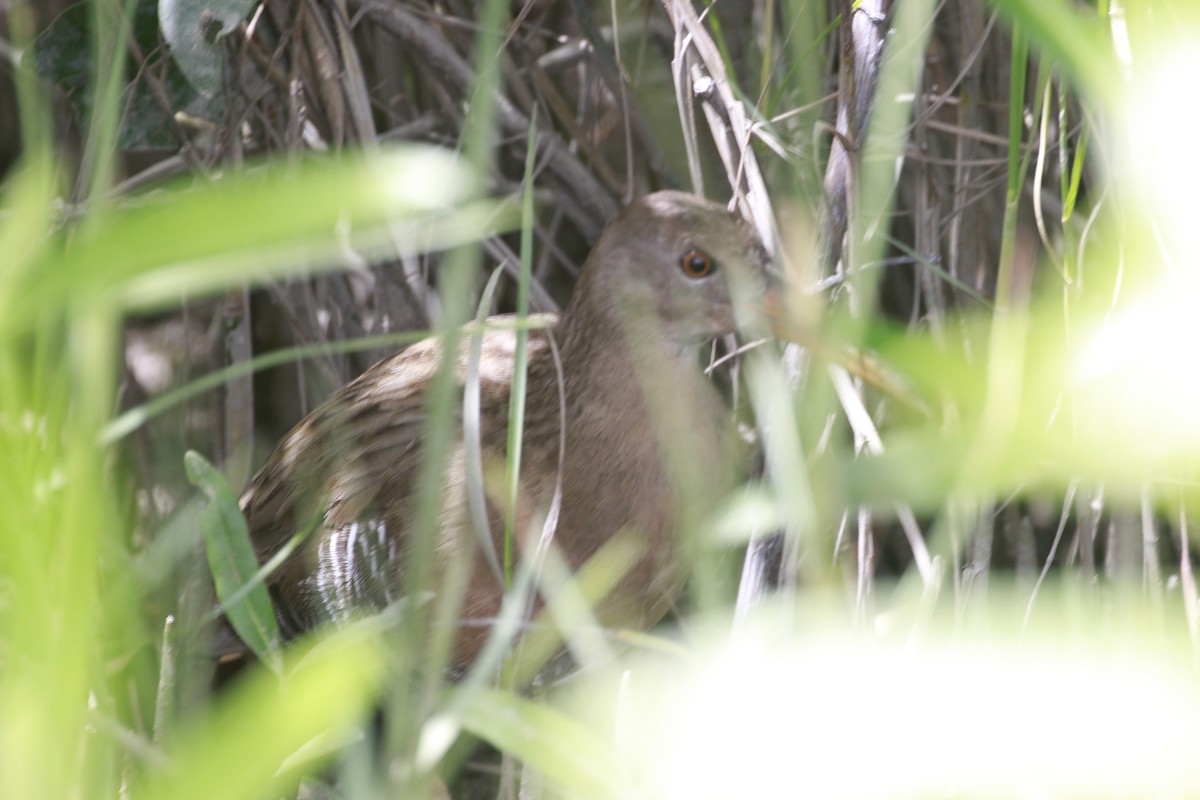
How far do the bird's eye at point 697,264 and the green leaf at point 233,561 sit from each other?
863mm

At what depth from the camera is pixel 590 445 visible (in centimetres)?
218

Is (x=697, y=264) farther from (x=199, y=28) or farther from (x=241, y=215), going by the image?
(x=241, y=215)

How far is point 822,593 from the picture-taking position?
1.13 metres

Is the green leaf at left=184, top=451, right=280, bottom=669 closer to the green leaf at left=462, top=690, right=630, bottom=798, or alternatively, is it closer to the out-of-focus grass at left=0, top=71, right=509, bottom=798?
the out-of-focus grass at left=0, top=71, right=509, bottom=798

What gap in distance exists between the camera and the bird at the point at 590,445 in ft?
6.88

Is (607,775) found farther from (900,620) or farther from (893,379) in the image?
(893,379)

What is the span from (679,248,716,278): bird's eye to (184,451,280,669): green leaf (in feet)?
2.83

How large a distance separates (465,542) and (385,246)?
46 centimetres

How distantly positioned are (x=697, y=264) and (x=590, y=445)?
13.5 inches

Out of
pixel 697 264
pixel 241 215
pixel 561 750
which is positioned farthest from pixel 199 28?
pixel 241 215

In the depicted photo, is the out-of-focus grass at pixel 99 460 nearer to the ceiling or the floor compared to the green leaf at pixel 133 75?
nearer to the floor

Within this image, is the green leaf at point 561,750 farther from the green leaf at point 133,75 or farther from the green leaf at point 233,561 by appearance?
the green leaf at point 133,75

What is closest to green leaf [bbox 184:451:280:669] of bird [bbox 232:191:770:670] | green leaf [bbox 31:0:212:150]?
bird [bbox 232:191:770:670]

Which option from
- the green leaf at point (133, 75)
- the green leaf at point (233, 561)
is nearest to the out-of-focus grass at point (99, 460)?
the green leaf at point (233, 561)
